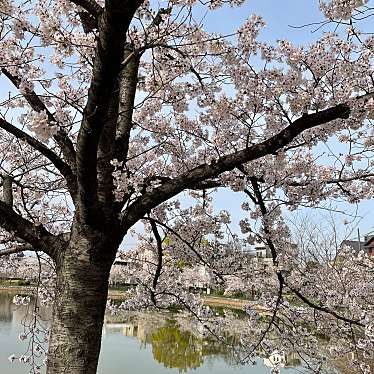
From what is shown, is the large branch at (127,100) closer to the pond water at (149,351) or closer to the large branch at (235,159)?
the large branch at (235,159)

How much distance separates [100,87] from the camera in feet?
5.12

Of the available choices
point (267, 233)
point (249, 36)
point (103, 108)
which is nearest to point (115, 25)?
point (103, 108)

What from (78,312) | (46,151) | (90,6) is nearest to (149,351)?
(78,312)

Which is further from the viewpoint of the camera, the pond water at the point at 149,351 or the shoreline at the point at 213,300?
the pond water at the point at 149,351

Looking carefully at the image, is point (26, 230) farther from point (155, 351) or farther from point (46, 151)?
point (155, 351)

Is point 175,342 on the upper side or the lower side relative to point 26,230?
lower

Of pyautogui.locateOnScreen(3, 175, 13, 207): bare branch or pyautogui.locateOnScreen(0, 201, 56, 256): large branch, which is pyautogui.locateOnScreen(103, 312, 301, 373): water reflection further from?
pyautogui.locateOnScreen(0, 201, 56, 256): large branch

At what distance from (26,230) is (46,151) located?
0.44 meters

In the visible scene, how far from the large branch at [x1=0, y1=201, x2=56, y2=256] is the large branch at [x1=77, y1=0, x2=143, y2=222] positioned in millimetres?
382

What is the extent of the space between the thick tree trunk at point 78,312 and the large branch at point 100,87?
239 millimetres

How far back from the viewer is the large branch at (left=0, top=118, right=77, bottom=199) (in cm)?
223

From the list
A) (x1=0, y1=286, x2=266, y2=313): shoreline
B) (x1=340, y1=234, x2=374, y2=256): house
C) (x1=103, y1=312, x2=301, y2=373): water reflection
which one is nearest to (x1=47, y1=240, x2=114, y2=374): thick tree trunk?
(x1=0, y1=286, x2=266, y2=313): shoreline

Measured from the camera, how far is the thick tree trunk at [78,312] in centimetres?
201

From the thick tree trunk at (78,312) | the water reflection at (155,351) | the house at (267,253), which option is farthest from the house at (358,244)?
the thick tree trunk at (78,312)
